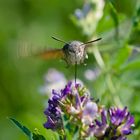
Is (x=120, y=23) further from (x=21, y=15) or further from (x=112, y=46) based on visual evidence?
(x=21, y=15)

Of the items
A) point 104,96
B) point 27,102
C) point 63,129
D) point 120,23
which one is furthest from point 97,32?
point 27,102

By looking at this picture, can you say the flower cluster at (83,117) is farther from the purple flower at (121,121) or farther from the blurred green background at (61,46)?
the blurred green background at (61,46)

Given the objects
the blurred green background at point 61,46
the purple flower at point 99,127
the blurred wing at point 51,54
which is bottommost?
the purple flower at point 99,127

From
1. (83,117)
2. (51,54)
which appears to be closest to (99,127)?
(83,117)

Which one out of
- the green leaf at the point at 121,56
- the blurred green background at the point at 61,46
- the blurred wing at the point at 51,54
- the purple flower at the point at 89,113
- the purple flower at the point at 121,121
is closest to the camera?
the purple flower at the point at 89,113

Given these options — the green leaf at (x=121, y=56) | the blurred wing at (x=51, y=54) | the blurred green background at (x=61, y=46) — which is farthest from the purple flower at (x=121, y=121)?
the green leaf at (x=121, y=56)

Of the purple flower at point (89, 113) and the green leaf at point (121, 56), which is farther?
the green leaf at point (121, 56)

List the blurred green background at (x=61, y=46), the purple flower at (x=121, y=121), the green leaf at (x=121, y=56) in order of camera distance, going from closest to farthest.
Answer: the purple flower at (x=121, y=121) → the green leaf at (x=121, y=56) → the blurred green background at (x=61, y=46)

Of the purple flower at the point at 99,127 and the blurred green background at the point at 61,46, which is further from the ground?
the blurred green background at the point at 61,46
